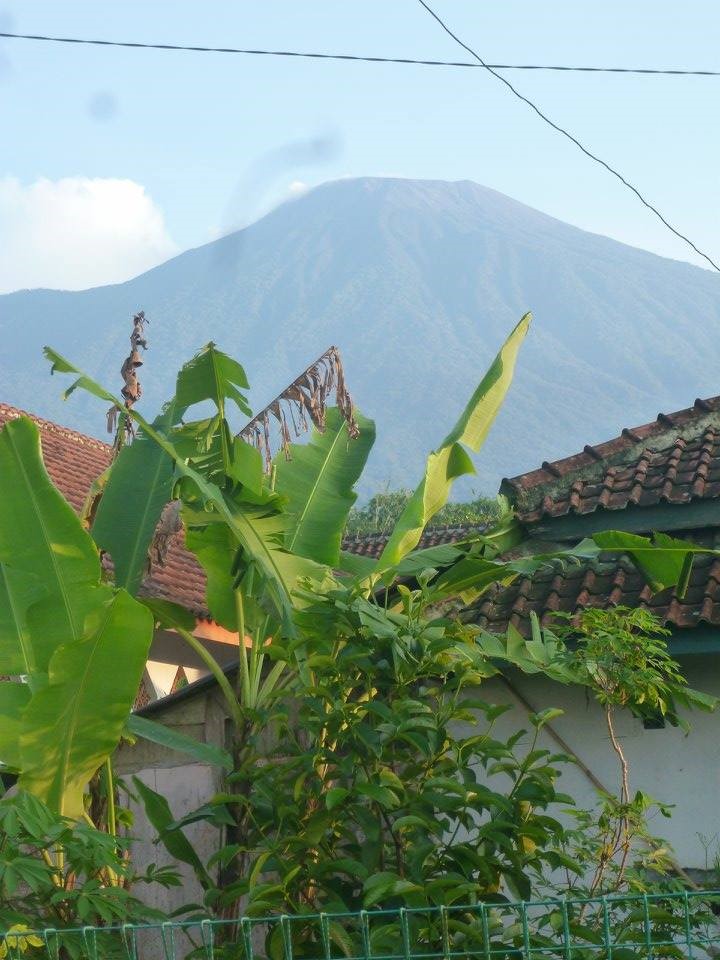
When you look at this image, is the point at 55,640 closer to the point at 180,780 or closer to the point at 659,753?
the point at 180,780

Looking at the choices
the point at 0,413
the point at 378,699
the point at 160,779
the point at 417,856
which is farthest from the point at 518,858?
the point at 0,413

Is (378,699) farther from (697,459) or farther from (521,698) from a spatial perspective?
(697,459)

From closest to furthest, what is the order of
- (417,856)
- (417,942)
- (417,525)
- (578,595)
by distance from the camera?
(417,942), (417,856), (417,525), (578,595)

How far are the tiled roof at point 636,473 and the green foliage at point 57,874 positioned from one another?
3732 millimetres

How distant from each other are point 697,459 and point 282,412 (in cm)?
287

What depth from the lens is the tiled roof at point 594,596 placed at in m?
7.29

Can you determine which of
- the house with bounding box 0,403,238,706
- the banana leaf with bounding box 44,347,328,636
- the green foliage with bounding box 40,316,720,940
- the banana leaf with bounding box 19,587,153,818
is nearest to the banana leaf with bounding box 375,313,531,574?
the green foliage with bounding box 40,316,720,940

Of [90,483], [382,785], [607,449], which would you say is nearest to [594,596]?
[607,449]

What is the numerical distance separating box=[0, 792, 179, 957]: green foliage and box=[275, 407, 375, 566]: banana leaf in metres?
2.06

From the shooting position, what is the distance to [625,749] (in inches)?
300

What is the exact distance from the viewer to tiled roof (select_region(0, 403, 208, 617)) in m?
13.4

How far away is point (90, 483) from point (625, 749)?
31.5 ft

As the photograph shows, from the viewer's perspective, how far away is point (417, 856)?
225 inches

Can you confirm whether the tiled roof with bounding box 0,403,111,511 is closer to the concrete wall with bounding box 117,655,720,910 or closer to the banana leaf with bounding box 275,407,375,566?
the concrete wall with bounding box 117,655,720,910
